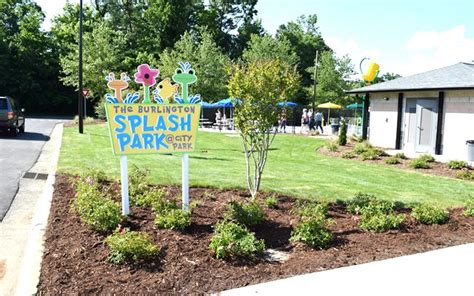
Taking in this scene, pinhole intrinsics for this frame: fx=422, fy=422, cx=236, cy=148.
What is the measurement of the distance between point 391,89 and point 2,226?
16.9 m

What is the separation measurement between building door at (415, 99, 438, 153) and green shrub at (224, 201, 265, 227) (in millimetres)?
13439

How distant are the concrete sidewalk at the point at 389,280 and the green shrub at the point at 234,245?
2.02 feet

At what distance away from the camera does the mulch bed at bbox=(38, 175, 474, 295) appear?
4031mm

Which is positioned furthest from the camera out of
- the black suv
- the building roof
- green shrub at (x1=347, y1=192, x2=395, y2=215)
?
the black suv

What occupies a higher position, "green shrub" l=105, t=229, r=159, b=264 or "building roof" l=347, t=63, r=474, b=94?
"building roof" l=347, t=63, r=474, b=94

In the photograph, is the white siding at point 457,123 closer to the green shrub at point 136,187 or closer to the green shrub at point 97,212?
the green shrub at point 136,187

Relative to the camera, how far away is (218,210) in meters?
6.48

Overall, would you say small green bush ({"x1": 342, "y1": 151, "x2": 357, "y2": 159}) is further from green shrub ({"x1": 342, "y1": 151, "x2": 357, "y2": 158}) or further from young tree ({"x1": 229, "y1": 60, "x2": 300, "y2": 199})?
young tree ({"x1": 229, "y1": 60, "x2": 300, "y2": 199})

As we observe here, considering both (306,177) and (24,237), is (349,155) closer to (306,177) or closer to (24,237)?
(306,177)

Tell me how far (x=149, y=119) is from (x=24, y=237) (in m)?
2.26

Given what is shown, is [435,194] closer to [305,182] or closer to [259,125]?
[305,182]

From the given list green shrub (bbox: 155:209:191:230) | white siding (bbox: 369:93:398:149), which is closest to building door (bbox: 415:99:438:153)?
white siding (bbox: 369:93:398:149)

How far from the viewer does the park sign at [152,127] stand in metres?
5.81

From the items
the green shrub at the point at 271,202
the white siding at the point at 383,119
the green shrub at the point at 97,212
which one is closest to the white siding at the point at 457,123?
the white siding at the point at 383,119
